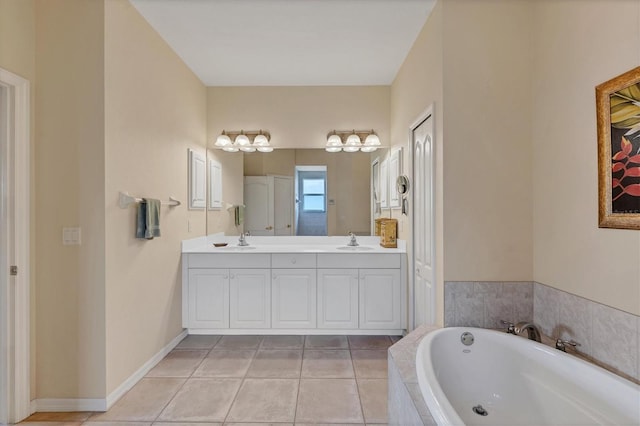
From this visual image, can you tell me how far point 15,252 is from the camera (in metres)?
1.87

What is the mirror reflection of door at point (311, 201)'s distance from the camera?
12.0ft

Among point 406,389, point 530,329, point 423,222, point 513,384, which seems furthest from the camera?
point 423,222

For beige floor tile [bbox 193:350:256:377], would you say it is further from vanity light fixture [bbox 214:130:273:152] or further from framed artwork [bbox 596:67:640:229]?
framed artwork [bbox 596:67:640:229]

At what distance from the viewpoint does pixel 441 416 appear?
1.12m

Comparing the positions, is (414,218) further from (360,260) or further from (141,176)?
(141,176)

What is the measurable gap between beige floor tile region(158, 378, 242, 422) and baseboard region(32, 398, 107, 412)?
41 cm

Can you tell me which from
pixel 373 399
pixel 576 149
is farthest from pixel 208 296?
pixel 576 149

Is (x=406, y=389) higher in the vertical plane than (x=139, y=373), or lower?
higher

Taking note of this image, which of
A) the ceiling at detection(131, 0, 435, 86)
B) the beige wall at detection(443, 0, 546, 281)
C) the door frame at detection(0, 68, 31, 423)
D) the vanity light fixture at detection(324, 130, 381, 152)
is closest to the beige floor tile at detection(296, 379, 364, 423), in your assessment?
the beige wall at detection(443, 0, 546, 281)

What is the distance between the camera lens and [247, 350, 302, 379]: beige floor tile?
244cm

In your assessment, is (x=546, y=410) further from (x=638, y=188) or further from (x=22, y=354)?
(x=22, y=354)

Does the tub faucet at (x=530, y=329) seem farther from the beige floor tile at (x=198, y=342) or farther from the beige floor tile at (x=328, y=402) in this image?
the beige floor tile at (x=198, y=342)

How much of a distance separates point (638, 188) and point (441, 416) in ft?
4.19

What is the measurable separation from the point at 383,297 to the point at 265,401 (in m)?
1.43
